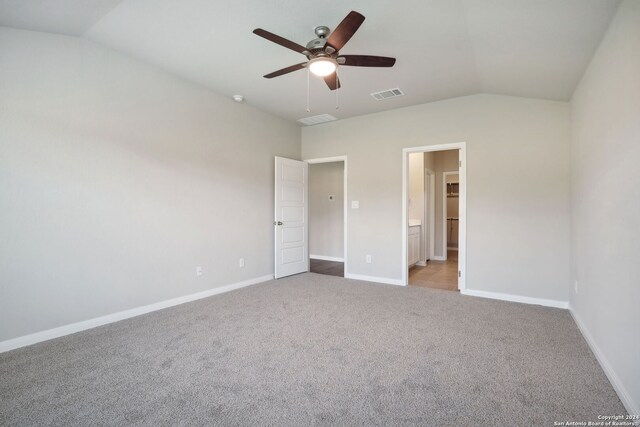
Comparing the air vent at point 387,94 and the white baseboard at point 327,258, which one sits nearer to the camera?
the air vent at point 387,94

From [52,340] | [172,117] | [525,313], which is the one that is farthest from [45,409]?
[525,313]

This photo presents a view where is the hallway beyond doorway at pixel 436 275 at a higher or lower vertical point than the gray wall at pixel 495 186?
lower

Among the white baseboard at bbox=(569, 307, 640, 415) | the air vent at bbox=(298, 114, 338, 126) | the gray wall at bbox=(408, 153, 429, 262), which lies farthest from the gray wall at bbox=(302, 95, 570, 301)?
the gray wall at bbox=(408, 153, 429, 262)

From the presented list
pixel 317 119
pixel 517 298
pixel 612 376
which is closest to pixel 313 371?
pixel 612 376

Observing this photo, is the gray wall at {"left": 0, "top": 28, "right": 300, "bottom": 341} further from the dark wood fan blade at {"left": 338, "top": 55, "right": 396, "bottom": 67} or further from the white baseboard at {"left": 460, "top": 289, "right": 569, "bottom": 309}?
the white baseboard at {"left": 460, "top": 289, "right": 569, "bottom": 309}

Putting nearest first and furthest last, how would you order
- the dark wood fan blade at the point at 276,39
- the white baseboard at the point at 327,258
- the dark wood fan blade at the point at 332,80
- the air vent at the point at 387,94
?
the dark wood fan blade at the point at 276,39 < the dark wood fan blade at the point at 332,80 < the air vent at the point at 387,94 < the white baseboard at the point at 327,258

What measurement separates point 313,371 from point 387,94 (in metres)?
3.57

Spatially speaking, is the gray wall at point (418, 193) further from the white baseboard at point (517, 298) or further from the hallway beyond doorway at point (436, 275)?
the white baseboard at point (517, 298)

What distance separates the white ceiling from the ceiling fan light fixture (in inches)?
14.1

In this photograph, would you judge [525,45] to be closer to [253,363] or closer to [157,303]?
[253,363]

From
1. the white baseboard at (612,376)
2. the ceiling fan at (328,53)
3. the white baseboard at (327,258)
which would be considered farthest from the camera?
the white baseboard at (327,258)

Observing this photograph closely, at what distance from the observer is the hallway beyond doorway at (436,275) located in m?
4.66

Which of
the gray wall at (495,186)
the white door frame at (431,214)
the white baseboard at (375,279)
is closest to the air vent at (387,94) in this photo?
the gray wall at (495,186)

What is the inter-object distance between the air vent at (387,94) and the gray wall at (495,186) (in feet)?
2.02
